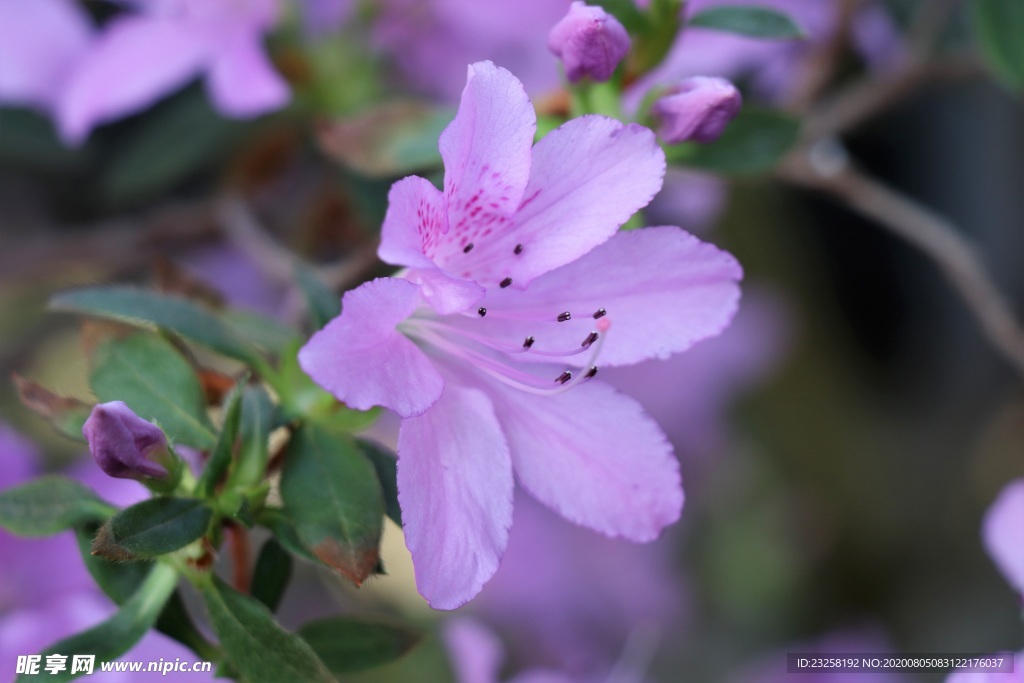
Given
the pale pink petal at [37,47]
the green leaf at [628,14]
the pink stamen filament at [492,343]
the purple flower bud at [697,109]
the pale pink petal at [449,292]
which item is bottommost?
the pink stamen filament at [492,343]

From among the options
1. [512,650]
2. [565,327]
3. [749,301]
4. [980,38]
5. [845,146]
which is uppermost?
[980,38]

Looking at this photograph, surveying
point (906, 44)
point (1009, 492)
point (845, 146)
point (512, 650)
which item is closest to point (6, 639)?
point (1009, 492)

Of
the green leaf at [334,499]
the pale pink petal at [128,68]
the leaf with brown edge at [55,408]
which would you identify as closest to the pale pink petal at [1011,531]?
the green leaf at [334,499]

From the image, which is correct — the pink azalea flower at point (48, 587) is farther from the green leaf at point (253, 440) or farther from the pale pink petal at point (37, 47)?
the pale pink petal at point (37, 47)

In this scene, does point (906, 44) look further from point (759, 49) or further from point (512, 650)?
point (512, 650)

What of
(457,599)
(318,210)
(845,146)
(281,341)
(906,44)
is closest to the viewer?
(457,599)

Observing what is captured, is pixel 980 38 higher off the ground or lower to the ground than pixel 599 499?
higher

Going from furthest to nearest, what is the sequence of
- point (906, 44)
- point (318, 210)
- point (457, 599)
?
point (318, 210) → point (906, 44) → point (457, 599)
